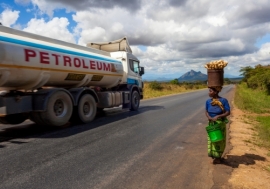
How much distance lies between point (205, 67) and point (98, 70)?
679cm

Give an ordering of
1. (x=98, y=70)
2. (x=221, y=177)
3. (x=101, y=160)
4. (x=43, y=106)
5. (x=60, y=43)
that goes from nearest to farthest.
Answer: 1. (x=221, y=177)
2. (x=101, y=160)
3. (x=43, y=106)
4. (x=60, y=43)
5. (x=98, y=70)

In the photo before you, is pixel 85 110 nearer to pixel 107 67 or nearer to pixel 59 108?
pixel 59 108

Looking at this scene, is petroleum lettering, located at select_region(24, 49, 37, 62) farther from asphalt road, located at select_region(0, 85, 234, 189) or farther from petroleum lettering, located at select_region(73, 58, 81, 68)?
asphalt road, located at select_region(0, 85, 234, 189)

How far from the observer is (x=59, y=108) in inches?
346

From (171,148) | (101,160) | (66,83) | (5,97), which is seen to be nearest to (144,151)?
(171,148)

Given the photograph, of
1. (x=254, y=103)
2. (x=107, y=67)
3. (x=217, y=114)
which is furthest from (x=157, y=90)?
(x=217, y=114)

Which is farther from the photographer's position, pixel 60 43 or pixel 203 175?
pixel 60 43

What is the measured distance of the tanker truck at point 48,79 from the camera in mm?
7297

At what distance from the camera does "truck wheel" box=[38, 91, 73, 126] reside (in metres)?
8.15

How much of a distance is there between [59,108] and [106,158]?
13.6 ft

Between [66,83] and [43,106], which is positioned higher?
[66,83]

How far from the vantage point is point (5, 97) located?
736 cm

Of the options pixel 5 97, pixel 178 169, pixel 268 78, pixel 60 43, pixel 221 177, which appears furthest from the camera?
pixel 268 78

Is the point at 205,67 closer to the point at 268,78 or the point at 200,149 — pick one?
the point at 200,149
